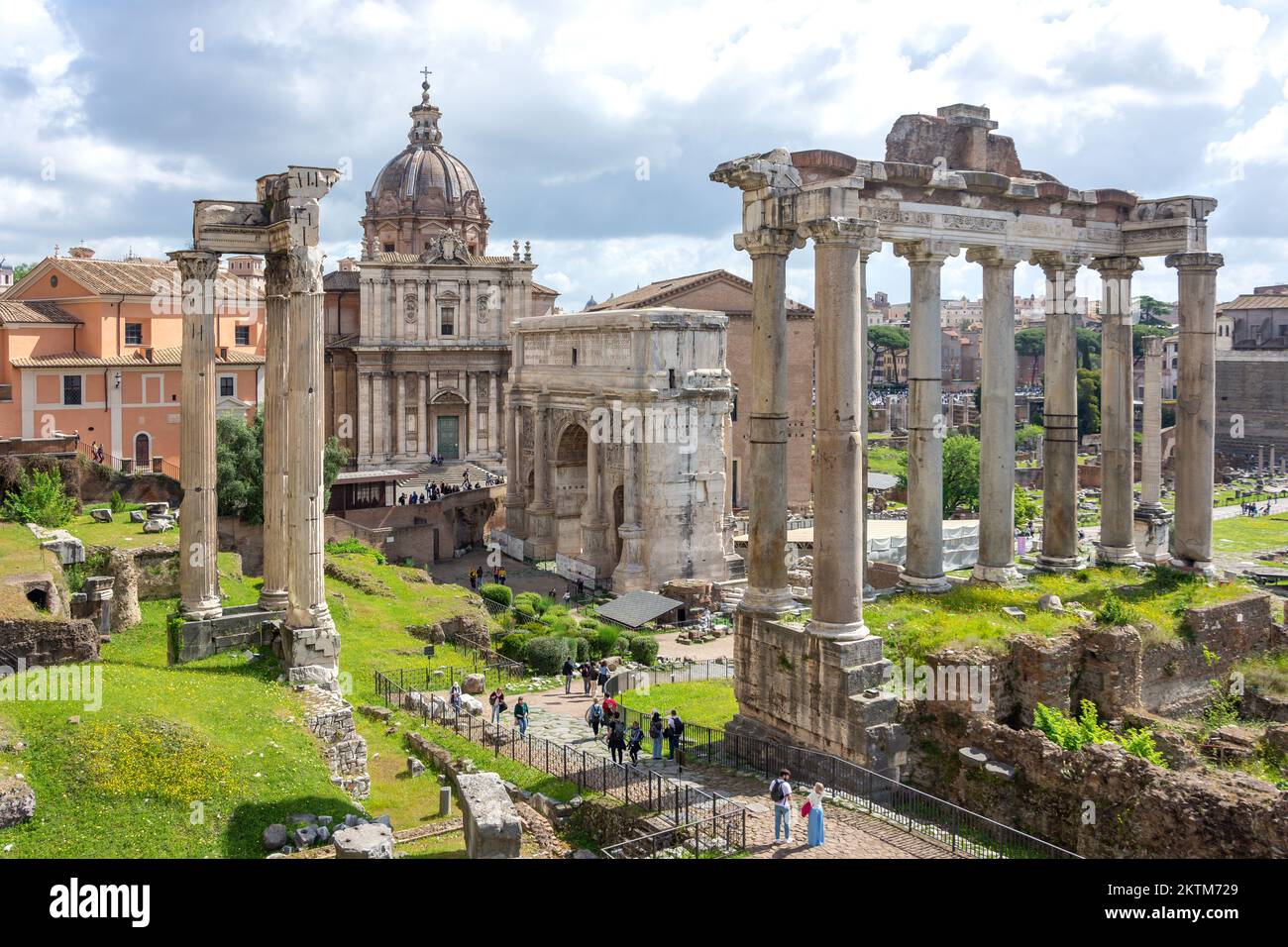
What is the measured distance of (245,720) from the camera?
16031 millimetres

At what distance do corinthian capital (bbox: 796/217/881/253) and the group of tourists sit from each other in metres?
7.06

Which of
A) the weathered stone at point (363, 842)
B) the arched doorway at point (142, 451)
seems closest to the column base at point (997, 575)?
the weathered stone at point (363, 842)

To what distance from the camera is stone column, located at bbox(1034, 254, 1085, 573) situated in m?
20.2

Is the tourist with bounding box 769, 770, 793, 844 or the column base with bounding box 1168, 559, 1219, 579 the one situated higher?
the column base with bounding box 1168, 559, 1219, 579

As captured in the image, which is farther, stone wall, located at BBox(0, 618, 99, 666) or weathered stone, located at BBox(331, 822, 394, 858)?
stone wall, located at BBox(0, 618, 99, 666)

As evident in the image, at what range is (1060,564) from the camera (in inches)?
814

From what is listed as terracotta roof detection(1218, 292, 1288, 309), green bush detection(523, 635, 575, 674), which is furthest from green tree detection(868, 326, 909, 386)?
green bush detection(523, 635, 575, 674)

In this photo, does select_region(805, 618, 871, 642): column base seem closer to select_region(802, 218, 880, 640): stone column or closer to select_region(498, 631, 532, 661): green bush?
select_region(802, 218, 880, 640): stone column

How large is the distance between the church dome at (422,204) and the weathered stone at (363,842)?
1987 inches

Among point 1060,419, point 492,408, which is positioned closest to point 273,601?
point 1060,419

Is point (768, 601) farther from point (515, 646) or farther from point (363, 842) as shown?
point (515, 646)

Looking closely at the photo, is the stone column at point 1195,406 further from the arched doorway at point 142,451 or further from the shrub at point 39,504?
the arched doorway at point 142,451
